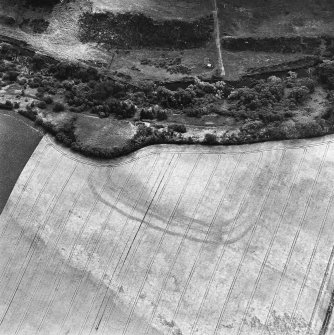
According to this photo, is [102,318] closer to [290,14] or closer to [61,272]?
[61,272]

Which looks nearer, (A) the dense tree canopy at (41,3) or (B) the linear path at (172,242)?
(B) the linear path at (172,242)

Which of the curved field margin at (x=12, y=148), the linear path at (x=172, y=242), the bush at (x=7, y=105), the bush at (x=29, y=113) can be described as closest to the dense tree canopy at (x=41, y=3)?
the bush at (x=7, y=105)

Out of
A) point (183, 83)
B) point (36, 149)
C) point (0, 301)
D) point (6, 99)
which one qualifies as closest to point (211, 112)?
point (183, 83)

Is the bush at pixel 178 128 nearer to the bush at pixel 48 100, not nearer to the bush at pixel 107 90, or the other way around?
the bush at pixel 107 90

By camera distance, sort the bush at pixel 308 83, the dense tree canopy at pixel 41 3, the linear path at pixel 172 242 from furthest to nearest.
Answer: the dense tree canopy at pixel 41 3, the bush at pixel 308 83, the linear path at pixel 172 242

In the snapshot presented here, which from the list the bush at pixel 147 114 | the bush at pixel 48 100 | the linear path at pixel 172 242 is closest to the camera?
the linear path at pixel 172 242

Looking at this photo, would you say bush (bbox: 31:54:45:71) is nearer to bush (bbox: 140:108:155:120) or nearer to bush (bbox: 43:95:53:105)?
bush (bbox: 43:95:53:105)
